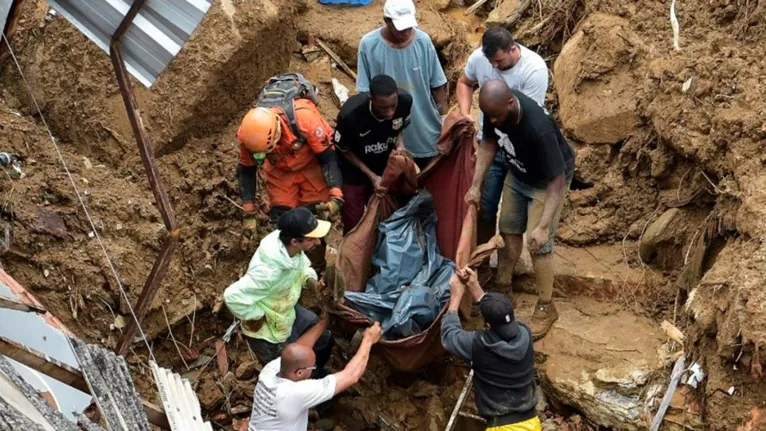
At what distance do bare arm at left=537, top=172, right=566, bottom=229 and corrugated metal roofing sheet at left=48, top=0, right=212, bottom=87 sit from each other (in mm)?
2000

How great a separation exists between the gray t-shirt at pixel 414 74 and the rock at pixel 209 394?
6.83 ft

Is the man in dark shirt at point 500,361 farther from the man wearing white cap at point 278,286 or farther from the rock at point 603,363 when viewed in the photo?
the man wearing white cap at point 278,286

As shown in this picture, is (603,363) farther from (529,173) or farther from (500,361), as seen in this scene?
(529,173)

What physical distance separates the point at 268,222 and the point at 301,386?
2315 mm

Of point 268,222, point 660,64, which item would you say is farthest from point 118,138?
point 660,64

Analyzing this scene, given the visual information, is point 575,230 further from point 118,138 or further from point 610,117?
point 118,138

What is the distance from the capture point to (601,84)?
20.3 feet

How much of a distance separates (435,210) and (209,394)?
6.47ft

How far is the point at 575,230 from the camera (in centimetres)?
584

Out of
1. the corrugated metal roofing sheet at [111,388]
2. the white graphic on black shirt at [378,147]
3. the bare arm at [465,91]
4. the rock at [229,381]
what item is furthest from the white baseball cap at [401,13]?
the rock at [229,381]

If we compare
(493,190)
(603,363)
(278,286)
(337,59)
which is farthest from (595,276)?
(337,59)

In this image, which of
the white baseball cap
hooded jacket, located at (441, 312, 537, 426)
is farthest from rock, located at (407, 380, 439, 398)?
the white baseball cap

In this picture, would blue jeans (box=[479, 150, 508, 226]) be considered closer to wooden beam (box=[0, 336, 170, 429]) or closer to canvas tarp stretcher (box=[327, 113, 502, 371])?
canvas tarp stretcher (box=[327, 113, 502, 371])

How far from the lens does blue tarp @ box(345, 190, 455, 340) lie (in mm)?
5074
